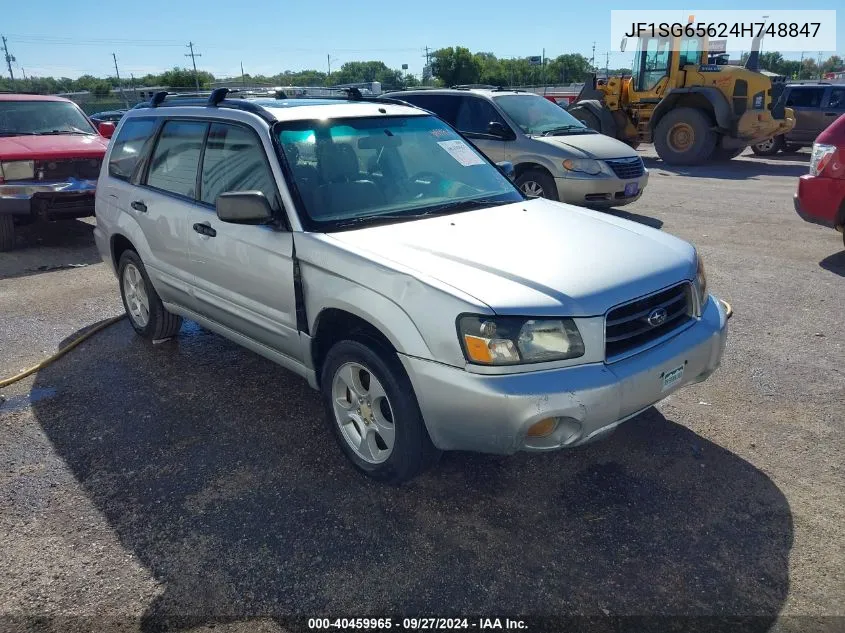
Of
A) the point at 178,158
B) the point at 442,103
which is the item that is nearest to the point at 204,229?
the point at 178,158

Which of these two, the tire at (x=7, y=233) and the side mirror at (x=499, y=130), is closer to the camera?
the tire at (x=7, y=233)

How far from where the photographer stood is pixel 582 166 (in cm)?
883

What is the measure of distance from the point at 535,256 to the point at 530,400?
777 mm

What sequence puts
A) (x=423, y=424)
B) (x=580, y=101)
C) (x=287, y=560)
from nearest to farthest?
(x=287, y=560)
(x=423, y=424)
(x=580, y=101)

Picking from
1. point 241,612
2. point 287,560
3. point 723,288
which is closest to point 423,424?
point 287,560

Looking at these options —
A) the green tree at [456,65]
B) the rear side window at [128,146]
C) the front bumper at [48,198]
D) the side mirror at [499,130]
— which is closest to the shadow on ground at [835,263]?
the side mirror at [499,130]

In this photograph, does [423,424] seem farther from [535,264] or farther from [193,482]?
[193,482]

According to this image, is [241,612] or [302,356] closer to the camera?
[241,612]

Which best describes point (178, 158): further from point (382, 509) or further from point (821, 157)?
point (821, 157)

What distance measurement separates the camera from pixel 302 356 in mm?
3582

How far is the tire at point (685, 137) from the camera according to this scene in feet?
49.7

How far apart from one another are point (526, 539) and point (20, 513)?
2.37 metres

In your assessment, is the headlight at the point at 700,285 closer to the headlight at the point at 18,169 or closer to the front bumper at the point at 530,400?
the front bumper at the point at 530,400

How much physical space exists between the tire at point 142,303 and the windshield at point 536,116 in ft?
19.3
